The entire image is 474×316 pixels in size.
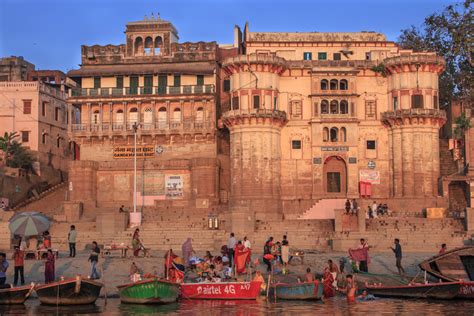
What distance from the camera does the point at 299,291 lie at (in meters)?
31.9

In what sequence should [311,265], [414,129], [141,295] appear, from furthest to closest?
[414,129] → [311,265] → [141,295]

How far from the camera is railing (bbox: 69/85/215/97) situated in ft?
209

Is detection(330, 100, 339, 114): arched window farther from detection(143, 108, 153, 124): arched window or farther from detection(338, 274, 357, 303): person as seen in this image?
detection(338, 274, 357, 303): person

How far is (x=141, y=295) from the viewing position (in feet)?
101

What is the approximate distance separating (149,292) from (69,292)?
286 cm

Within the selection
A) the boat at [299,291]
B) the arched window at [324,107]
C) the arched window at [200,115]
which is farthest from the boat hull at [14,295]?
the arched window at [324,107]

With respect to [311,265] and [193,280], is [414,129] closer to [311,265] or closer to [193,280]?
[311,265]

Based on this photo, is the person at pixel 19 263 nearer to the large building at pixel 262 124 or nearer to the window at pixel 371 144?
the large building at pixel 262 124

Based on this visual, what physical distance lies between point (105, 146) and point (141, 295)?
1356 inches

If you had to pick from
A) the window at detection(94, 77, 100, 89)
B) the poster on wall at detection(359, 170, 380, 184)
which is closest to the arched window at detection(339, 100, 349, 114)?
the poster on wall at detection(359, 170, 380, 184)

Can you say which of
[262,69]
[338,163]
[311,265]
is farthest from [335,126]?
[311,265]

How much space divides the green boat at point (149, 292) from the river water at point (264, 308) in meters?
0.22

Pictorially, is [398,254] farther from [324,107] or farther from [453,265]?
[324,107]

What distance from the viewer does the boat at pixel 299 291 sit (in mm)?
31673
